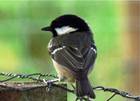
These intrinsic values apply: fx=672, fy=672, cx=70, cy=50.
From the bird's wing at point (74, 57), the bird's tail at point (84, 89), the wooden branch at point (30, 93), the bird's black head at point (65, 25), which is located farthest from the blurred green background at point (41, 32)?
the wooden branch at point (30, 93)

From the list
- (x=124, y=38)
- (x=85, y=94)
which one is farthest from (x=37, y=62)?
(x=85, y=94)

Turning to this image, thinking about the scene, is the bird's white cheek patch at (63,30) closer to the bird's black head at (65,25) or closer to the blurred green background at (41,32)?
the bird's black head at (65,25)

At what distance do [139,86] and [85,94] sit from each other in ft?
11.1

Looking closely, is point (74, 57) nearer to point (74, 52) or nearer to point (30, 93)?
point (74, 52)

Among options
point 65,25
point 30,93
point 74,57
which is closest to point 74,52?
point 74,57

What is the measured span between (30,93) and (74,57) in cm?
74

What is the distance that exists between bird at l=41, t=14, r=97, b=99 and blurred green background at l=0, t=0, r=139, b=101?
102 inches

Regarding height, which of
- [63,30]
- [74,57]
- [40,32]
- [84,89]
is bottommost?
[40,32]

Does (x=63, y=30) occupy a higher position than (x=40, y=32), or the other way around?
(x=63, y=30)

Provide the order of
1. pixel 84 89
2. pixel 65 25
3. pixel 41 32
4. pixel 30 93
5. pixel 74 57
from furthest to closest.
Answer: pixel 41 32 → pixel 65 25 → pixel 74 57 → pixel 84 89 → pixel 30 93

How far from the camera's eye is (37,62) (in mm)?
6629

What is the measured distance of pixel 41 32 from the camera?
7.00 m

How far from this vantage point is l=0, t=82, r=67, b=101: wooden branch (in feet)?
8.05

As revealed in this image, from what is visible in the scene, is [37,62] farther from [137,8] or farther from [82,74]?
[82,74]
